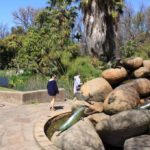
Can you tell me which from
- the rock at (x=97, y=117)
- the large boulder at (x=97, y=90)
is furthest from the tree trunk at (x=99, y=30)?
the rock at (x=97, y=117)

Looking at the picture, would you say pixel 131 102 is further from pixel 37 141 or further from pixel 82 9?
pixel 82 9

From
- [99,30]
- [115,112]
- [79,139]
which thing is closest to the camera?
[79,139]

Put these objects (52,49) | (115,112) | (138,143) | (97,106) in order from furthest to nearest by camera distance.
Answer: (52,49) → (97,106) → (115,112) → (138,143)

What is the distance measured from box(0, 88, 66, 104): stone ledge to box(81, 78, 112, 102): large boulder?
184 inches

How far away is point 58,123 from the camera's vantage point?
11289mm

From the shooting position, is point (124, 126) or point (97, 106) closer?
point (124, 126)

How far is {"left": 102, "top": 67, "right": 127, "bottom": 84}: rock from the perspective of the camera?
11312 millimetres

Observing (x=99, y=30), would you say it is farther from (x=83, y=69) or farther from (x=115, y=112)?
(x=115, y=112)

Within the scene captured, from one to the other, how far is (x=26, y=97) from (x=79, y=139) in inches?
297

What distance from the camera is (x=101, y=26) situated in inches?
880

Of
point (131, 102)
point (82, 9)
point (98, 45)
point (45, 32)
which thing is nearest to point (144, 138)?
point (131, 102)

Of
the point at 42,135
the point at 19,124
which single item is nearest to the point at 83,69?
the point at 19,124

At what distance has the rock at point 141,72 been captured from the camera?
450 inches

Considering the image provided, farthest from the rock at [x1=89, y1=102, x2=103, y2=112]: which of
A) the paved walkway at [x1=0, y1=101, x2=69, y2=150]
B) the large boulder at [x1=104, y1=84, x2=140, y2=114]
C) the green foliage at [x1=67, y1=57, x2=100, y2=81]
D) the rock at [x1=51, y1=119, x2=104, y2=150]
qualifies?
the green foliage at [x1=67, y1=57, x2=100, y2=81]
